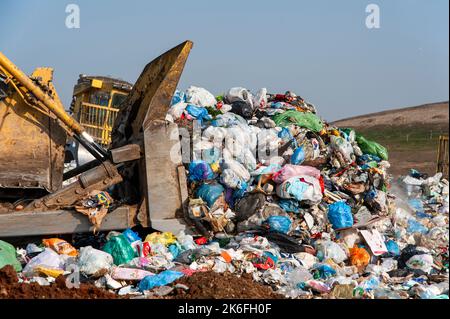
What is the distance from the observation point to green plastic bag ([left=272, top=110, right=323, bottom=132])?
25.3 ft

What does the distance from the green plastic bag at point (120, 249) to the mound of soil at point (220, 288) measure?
91 centimetres

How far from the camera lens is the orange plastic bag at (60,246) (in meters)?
6.14

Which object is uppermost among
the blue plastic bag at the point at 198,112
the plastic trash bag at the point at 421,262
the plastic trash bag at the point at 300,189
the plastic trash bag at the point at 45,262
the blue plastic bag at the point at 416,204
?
the blue plastic bag at the point at 198,112

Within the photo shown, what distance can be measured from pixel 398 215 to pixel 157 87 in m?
3.78

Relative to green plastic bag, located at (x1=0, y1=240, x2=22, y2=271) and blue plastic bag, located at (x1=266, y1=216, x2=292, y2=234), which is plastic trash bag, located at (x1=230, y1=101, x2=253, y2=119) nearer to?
blue plastic bag, located at (x1=266, y1=216, x2=292, y2=234)

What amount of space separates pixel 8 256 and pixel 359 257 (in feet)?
10.2

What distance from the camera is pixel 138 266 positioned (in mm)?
5695

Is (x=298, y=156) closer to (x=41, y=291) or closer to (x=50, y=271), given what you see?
(x=50, y=271)

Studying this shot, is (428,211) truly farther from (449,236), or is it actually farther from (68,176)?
(68,176)

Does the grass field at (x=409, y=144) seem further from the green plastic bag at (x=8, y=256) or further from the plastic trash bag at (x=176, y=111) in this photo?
the green plastic bag at (x=8, y=256)

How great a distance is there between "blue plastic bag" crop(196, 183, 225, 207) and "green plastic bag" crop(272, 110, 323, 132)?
133 cm

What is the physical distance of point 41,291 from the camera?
4809 millimetres

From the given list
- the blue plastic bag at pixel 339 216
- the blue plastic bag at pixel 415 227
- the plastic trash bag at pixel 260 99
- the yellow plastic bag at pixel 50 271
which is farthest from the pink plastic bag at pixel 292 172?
the yellow plastic bag at pixel 50 271
